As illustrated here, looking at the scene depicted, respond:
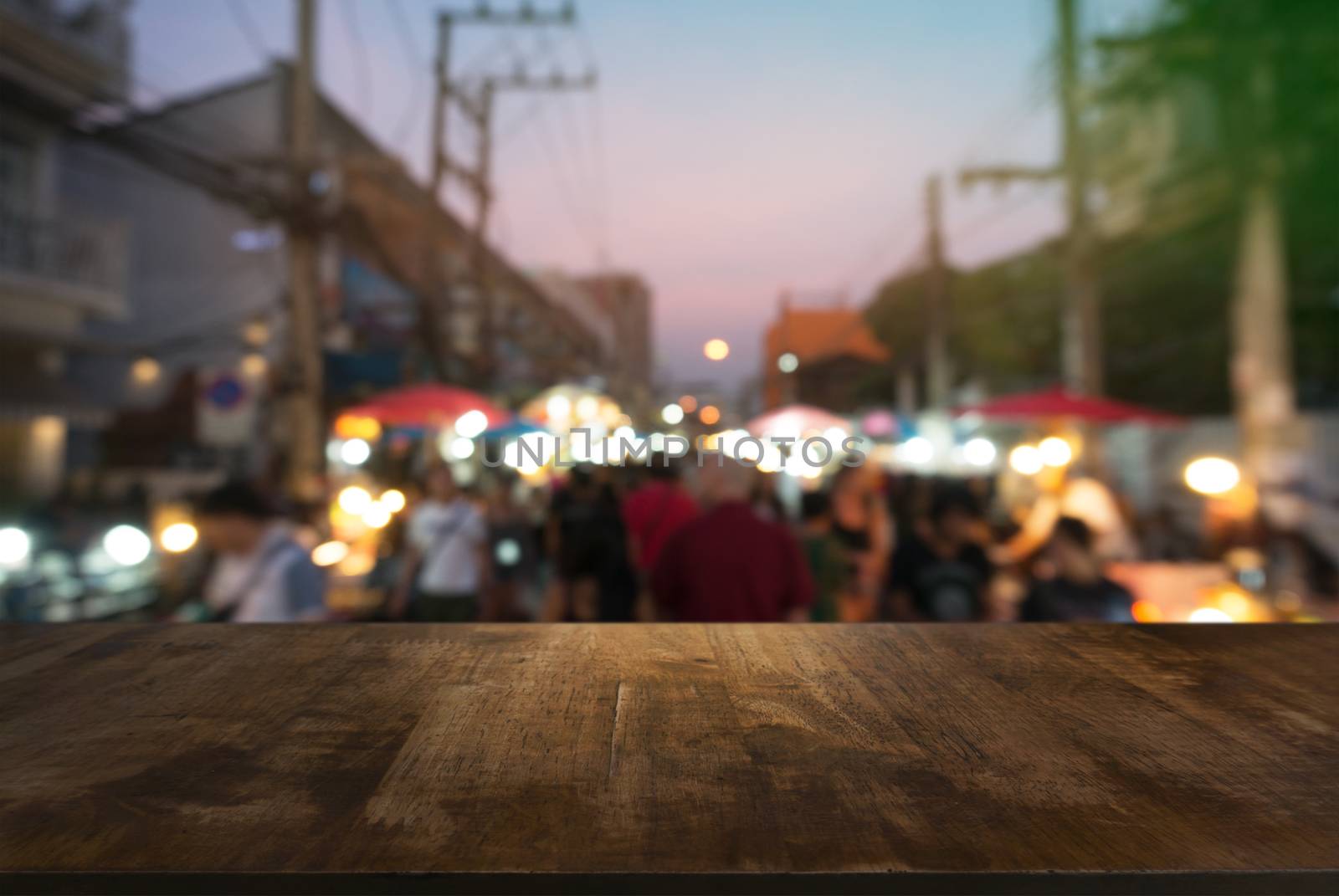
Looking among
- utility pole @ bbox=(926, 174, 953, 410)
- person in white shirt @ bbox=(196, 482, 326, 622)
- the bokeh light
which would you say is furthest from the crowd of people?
utility pole @ bbox=(926, 174, 953, 410)

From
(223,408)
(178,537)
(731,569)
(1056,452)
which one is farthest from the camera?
(1056,452)

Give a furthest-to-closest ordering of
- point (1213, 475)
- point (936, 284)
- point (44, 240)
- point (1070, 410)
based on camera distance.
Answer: point (936, 284) < point (44, 240) < point (1070, 410) < point (1213, 475)

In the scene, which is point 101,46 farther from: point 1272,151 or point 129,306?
point 1272,151

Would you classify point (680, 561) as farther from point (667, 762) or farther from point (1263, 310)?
point (1263, 310)

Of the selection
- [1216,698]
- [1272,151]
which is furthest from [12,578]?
[1272,151]

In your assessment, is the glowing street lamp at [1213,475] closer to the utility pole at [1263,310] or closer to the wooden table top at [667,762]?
the wooden table top at [667,762]

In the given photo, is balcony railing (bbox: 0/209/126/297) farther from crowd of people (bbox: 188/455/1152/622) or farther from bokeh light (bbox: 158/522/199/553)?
bokeh light (bbox: 158/522/199/553)

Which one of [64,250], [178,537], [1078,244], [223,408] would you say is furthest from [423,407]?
[1078,244]

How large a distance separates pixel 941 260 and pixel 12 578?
58.3 ft

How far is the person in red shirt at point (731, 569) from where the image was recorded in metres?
4.29

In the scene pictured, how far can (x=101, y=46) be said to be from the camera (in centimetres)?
1377

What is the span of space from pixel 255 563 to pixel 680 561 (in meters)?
1.85

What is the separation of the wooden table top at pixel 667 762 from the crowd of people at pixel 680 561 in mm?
2407

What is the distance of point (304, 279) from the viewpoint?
11.2 meters
